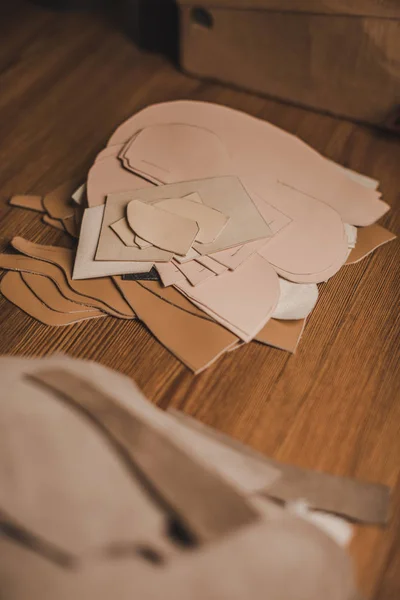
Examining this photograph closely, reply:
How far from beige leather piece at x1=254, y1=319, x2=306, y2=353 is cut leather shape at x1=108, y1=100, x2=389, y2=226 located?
255mm

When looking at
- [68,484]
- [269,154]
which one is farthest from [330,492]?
[269,154]

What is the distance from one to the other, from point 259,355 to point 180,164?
0.42 metres

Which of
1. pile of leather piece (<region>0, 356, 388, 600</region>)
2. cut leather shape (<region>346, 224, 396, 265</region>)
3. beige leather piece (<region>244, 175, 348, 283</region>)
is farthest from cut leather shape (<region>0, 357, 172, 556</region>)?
cut leather shape (<region>346, 224, 396, 265</region>)

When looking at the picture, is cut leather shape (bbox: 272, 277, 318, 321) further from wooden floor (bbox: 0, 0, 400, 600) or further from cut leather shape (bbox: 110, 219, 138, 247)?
cut leather shape (bbox: 110, 219, 138, 247)

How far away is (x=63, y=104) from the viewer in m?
1.34

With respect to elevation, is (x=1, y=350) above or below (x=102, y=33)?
below

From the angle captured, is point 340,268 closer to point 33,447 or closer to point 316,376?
point 316,376

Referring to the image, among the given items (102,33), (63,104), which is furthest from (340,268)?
(102,33)

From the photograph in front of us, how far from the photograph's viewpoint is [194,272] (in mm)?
961

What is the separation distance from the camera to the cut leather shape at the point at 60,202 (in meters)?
1.09

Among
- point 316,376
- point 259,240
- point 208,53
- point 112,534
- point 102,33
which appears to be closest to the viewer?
point 112,534

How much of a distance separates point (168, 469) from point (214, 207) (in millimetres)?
530

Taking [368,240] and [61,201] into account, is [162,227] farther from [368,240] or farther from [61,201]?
[368,240]

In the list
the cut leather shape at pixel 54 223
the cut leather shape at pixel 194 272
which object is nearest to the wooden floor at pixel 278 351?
the cut leather shape at pixel 54 223
